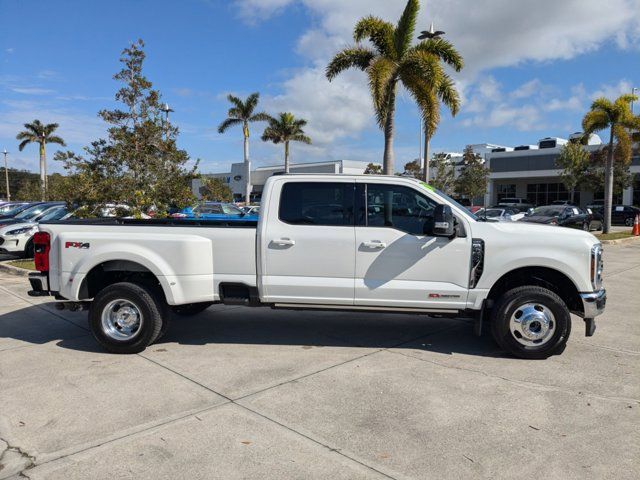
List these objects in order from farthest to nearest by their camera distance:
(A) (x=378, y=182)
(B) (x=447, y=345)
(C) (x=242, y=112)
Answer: (C) (x=242, y=112) → (B) (x=447, y=345) → (A) (x=378, y=182)

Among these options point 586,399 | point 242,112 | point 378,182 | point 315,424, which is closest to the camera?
point 315,424

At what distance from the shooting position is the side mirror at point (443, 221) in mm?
5027

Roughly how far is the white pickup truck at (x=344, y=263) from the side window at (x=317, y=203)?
0.04ft

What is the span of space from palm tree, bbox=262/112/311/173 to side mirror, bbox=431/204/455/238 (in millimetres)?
38729

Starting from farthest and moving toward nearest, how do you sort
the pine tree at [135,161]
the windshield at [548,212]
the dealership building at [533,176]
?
the dealership building at [533,176] < the windshield at [548,212] < the pine tree at [135,161]

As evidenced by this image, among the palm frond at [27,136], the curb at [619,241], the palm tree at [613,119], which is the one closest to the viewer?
the curb at [619,241]

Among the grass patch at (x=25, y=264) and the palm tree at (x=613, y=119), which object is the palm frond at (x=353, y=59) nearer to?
the grass patch at (x=25, y=264)

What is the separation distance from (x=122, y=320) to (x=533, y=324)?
14.7 ft

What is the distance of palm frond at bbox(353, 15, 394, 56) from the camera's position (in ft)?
49.3

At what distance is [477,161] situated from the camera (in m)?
47.4

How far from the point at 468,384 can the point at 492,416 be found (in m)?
0.67

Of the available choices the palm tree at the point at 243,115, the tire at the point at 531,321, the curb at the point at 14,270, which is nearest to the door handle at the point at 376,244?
the tire at the point at 531,321

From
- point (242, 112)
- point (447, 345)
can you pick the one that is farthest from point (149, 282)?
point (242, 112)

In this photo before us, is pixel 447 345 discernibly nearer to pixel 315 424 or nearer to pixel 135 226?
pixel 315 424
